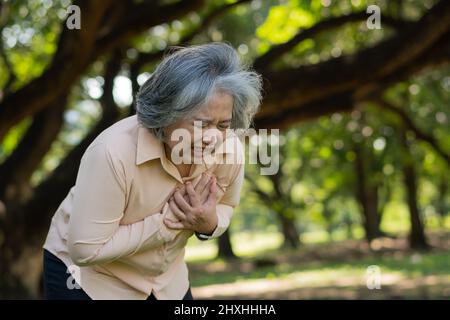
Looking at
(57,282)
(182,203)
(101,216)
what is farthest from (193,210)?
(57,282)

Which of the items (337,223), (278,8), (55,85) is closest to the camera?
(55,85)

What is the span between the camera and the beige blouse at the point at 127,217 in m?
2.46

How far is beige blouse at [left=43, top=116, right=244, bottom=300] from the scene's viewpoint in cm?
246

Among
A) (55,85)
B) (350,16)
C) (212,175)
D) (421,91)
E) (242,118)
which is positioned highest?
(421,91)

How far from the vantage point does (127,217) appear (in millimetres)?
2637

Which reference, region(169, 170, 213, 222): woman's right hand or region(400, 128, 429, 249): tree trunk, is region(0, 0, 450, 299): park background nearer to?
region(169, 170, 213, 222): woman's right hand

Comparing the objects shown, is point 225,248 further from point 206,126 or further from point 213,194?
point 206,126

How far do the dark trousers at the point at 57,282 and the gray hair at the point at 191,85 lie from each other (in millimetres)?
695

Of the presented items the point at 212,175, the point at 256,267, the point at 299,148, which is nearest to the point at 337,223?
the point at 299,148

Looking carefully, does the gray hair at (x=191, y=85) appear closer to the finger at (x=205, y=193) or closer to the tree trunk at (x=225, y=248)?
the finger at (x=205, y=193)

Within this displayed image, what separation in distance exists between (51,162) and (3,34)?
17.4 m

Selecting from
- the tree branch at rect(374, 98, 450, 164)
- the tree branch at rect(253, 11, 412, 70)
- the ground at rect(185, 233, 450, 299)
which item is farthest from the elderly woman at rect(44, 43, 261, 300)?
the tree branch at rect(374, 98, 450, 164)

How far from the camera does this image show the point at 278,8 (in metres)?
9.13
